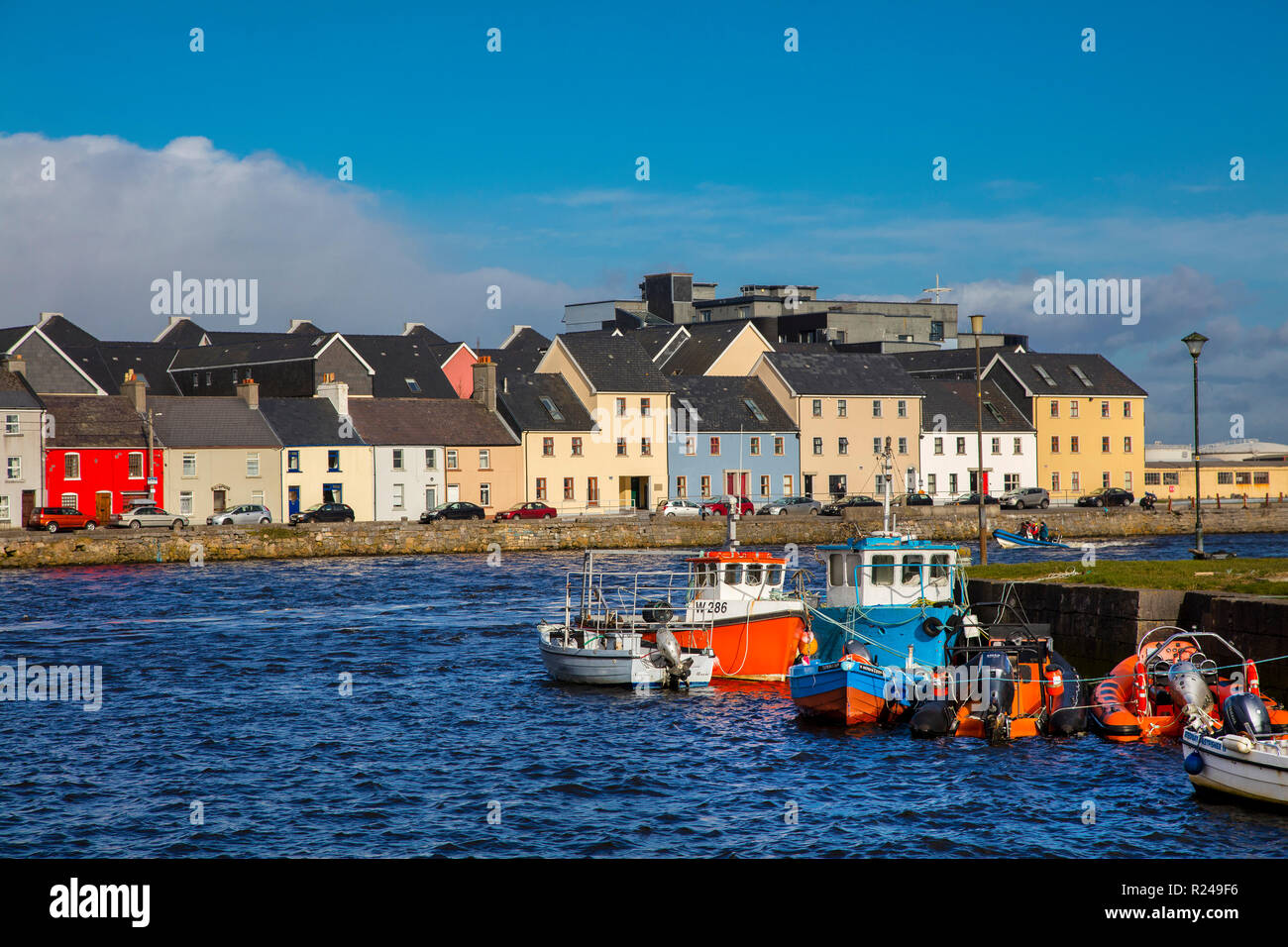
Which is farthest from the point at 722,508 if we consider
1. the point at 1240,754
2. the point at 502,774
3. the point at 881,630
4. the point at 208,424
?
the point at 1240,754

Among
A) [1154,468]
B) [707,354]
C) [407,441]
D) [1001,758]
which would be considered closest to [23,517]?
[407,441]

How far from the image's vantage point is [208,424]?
76.5 m

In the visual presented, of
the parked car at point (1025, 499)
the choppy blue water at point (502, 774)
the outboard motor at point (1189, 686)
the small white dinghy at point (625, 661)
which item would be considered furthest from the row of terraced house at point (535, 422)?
the outboard motor at point (1189, 686)

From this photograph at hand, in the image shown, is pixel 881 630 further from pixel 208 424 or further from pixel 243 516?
pixel 208 424

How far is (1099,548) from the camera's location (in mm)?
72000

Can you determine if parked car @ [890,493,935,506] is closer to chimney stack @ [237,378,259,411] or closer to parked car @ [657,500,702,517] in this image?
parked car @ [657,500,702,517]

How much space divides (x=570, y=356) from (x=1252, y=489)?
56399 mm

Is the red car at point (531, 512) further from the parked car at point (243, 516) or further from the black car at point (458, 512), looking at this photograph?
the parked car at point (243, 516)

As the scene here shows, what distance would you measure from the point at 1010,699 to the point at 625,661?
382 inches

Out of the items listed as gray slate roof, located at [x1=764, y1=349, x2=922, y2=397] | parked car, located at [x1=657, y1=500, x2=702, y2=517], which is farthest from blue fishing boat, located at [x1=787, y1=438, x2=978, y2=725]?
gray slate roof, located at [x1=764, y1=349, x2=922, y2=397]

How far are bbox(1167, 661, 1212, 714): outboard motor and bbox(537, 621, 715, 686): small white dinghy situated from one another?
1111 cm

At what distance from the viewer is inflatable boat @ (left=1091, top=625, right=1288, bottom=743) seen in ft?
70.6

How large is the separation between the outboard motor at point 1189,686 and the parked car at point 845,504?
5909 centimetres
